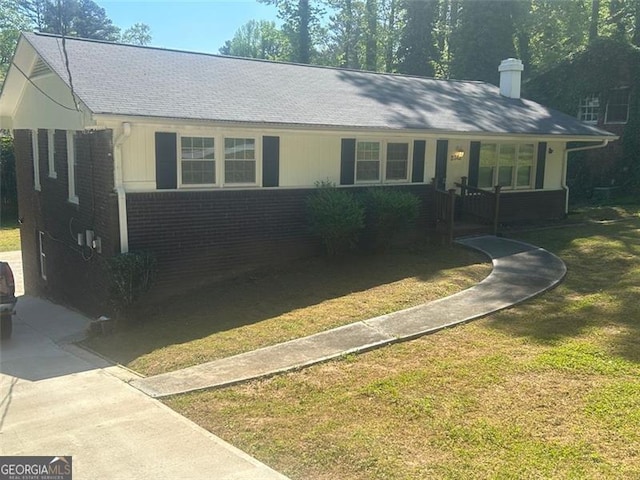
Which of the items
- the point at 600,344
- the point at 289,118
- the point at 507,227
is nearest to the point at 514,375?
the point at 600,344

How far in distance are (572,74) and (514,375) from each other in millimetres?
20830

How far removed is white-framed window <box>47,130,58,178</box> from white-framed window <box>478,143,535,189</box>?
10062mm

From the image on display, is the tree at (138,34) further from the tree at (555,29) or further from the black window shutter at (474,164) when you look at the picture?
the black window shutter at (474,164)

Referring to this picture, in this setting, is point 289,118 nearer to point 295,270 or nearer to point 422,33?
point 295,270

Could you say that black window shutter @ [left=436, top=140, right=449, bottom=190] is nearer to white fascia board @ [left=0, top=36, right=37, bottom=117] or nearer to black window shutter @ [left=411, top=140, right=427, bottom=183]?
black window shutter @ [left=411, top=140, right=427, bottom=183]

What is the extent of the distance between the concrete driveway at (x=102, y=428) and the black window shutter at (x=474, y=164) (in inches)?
381

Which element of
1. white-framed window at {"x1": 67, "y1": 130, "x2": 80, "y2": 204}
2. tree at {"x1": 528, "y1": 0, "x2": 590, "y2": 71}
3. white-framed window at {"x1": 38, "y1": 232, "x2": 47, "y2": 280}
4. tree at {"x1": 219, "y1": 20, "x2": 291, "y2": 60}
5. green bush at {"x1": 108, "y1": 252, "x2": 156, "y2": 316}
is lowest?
white-framed window at {"x1": 38, "y1": 232, "x2": 47, "y2": 280}

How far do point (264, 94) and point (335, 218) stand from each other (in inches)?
117

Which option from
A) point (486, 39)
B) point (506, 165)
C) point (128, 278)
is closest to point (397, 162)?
point (506, 165)

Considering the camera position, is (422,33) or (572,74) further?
(422,33)

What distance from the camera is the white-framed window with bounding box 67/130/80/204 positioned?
37.5 ft

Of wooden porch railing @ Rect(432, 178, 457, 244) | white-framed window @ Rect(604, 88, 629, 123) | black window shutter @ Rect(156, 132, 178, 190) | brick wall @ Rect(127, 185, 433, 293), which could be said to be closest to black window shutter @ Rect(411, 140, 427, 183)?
wooden porch railing @ Rect(432, 178, 457, 244)

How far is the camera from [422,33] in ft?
108

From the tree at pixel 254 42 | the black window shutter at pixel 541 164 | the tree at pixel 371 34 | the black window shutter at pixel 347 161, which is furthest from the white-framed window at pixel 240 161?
the tree at pixel 254 42
